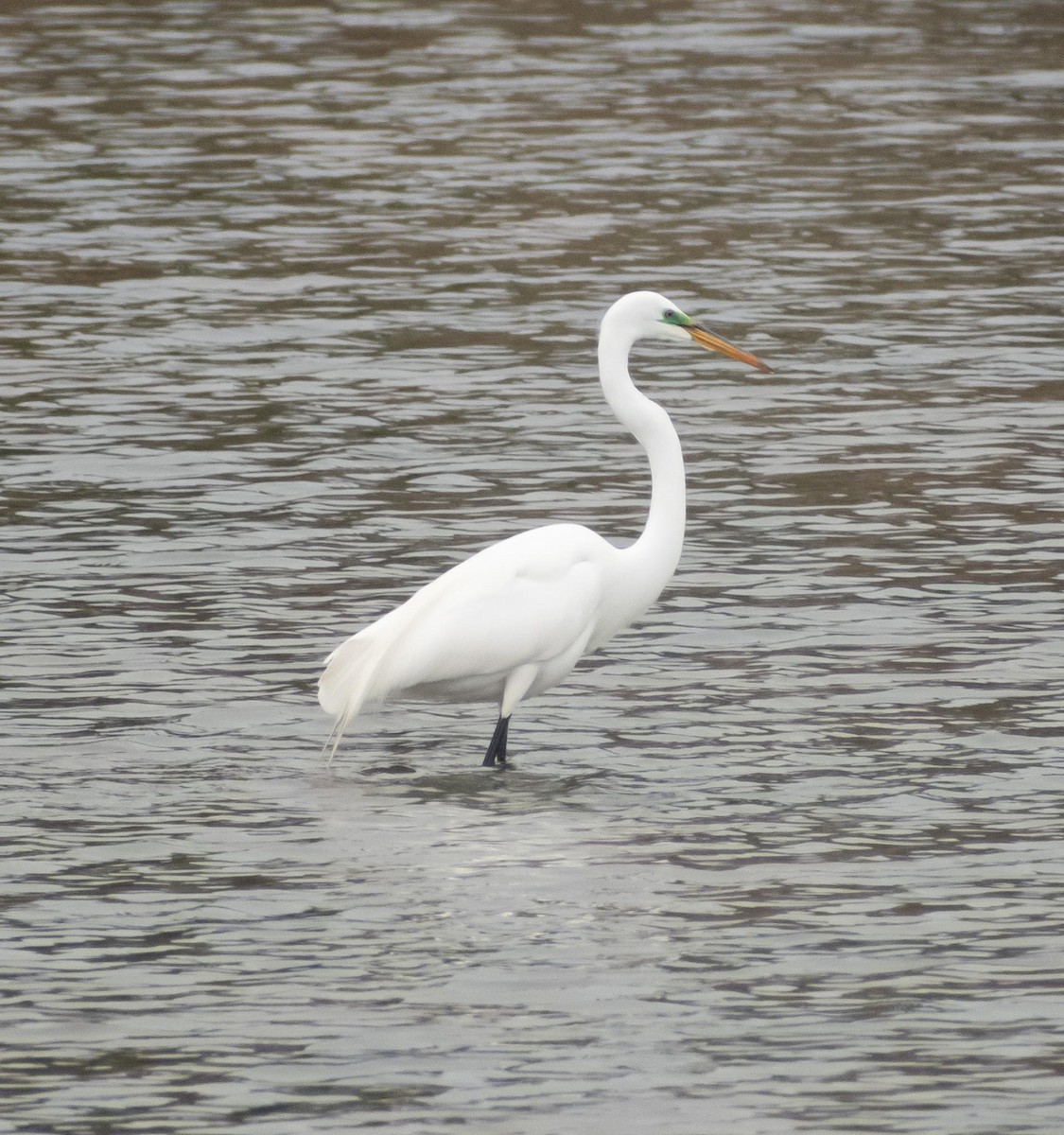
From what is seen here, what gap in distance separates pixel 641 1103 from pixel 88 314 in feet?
43.8

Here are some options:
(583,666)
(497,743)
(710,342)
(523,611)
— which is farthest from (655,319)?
(497,743)

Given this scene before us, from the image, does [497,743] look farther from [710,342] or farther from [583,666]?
[710,342]

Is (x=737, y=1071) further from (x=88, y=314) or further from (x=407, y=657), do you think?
(x=88, y=314)

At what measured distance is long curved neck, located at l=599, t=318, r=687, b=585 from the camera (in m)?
10.5

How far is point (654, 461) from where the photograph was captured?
10.5m

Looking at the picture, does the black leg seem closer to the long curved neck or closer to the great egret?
the great egret

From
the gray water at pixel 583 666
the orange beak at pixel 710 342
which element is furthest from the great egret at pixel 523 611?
the gray water at pixel 583 666

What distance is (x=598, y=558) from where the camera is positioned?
10.3 m

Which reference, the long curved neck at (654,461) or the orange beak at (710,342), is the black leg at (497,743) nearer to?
the long curved neck at (654,461)

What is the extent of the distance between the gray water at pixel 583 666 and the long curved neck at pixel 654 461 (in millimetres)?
711

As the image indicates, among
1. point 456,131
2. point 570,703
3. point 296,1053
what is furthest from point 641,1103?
point 456,131

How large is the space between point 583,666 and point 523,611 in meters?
1.72

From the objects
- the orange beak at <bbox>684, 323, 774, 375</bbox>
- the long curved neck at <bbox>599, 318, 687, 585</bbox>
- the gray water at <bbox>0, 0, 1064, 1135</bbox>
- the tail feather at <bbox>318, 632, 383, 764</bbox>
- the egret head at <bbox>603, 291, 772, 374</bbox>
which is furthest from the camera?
the orange beak at <bbox>684, 323, 774, 375</bbox>

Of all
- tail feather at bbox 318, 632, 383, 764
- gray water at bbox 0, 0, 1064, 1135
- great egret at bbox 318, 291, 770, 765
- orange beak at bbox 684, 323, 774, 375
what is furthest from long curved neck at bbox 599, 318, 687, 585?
tail feather at bbox 318, 632, 383, 764
